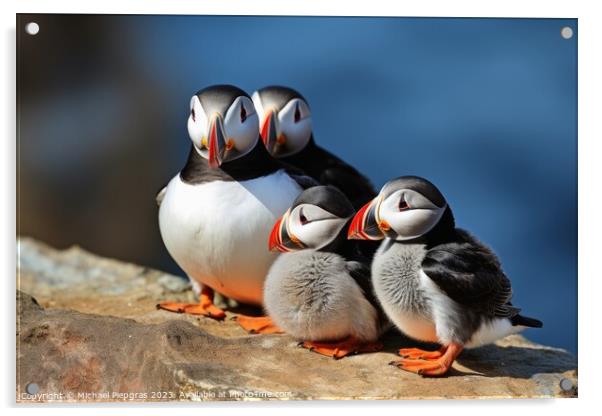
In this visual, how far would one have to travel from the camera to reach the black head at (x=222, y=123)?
147 inches

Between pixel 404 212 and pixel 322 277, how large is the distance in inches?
15.1

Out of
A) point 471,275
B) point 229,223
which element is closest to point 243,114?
point 229,223

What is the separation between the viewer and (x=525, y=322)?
363cm

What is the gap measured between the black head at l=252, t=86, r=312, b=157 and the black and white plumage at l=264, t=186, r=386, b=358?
804 millimetres

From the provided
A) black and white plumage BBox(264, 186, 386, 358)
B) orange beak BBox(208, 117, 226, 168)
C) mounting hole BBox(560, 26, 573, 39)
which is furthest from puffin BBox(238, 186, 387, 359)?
mounting hole BBox(560, 26, 573, 39)

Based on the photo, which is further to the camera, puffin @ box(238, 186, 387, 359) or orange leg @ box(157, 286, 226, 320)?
orange leg @ box(157, 286, 226, 320)

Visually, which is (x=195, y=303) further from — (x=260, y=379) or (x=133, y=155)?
(x=133, y=155)

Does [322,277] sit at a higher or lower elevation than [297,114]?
lower

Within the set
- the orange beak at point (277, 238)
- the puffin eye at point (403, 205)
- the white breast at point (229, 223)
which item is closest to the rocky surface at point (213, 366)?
the white breast at point (229, 223)

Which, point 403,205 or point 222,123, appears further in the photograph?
point 222,123

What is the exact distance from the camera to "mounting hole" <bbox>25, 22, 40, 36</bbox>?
3877 millimetres

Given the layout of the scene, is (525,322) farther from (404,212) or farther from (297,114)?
(297,114)

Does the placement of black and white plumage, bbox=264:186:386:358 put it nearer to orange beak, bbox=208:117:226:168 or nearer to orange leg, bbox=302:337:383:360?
orange leg, bbox=302:337:383:360

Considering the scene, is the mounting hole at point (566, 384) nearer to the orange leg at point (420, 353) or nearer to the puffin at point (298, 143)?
the orange leg at point (420, 353)
